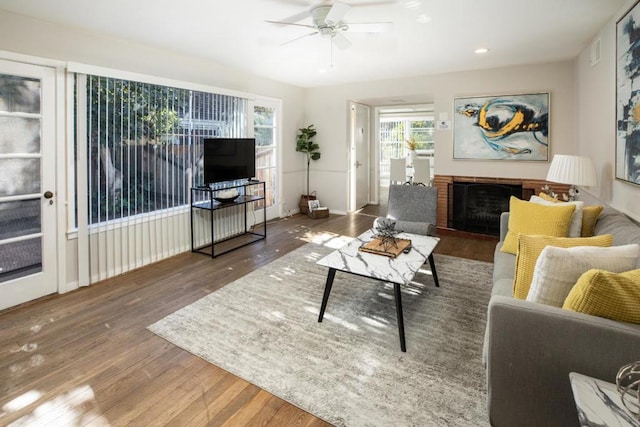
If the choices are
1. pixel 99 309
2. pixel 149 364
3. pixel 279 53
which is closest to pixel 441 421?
pixel 149 364

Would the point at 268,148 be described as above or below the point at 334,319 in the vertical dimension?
above

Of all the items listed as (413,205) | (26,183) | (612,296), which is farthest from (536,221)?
(26,183)

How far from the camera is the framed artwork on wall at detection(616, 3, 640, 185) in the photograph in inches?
98.1

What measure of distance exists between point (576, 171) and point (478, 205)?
2302 mm

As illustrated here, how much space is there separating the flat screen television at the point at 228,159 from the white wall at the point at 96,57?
32.2 inches

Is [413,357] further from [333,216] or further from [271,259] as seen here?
[333,216]

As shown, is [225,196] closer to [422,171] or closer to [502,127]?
[422,171]

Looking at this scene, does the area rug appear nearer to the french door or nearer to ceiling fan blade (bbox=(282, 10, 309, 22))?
ceiling fan blade (bbox=(282, 10, 309, 22))

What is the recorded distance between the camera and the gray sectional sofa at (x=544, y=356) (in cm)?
127

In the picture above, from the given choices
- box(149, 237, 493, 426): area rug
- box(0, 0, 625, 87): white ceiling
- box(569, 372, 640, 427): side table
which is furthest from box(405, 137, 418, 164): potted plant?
box(569, 372, 640, 427): side table

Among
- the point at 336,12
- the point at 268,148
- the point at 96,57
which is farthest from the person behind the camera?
the point at 268,148

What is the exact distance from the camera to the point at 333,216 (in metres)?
6.70

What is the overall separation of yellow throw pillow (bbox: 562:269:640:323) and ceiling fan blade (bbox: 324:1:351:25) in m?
2.37

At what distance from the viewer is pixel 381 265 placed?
2.66 metres
